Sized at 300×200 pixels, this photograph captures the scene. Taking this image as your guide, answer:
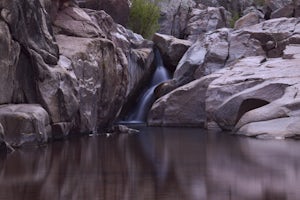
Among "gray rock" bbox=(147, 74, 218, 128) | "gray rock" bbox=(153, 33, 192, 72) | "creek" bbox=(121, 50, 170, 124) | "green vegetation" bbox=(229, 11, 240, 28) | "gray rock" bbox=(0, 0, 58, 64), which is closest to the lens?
"gray rock" bbox=(0, 0, 58, 64)

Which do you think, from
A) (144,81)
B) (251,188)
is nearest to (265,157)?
(251,188)

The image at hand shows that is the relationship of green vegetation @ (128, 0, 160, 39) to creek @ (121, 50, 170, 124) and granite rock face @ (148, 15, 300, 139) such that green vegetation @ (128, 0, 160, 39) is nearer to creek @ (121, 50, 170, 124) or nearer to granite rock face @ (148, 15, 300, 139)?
creek @ (121, 50, 170, 124)

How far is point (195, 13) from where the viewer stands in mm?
44781

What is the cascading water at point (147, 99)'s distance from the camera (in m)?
28.2

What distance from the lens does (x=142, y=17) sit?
38.0 m

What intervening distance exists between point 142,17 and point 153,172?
29373 mm

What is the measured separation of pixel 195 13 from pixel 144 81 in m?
16.5

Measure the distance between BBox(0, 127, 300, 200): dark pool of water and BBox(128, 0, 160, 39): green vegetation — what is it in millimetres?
24000

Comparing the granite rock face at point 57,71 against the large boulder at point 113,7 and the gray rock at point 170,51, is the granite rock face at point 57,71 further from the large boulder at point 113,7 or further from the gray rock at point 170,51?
the gray rock at point 170,51

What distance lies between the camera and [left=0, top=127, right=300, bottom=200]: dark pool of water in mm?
7277

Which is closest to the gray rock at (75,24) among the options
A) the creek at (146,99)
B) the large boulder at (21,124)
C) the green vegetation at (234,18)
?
the large boulder at (21,124)

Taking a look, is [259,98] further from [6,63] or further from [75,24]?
[6,63]

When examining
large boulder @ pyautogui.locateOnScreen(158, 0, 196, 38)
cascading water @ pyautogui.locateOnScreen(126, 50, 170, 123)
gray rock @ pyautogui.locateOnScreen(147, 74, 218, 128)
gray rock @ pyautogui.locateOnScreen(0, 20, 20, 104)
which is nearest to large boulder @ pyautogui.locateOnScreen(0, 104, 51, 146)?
gray rock @ pyautogui.locateOnScreen(0, 20, 20, 104)

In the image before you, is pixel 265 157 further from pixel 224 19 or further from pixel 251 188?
pixel 224 19
